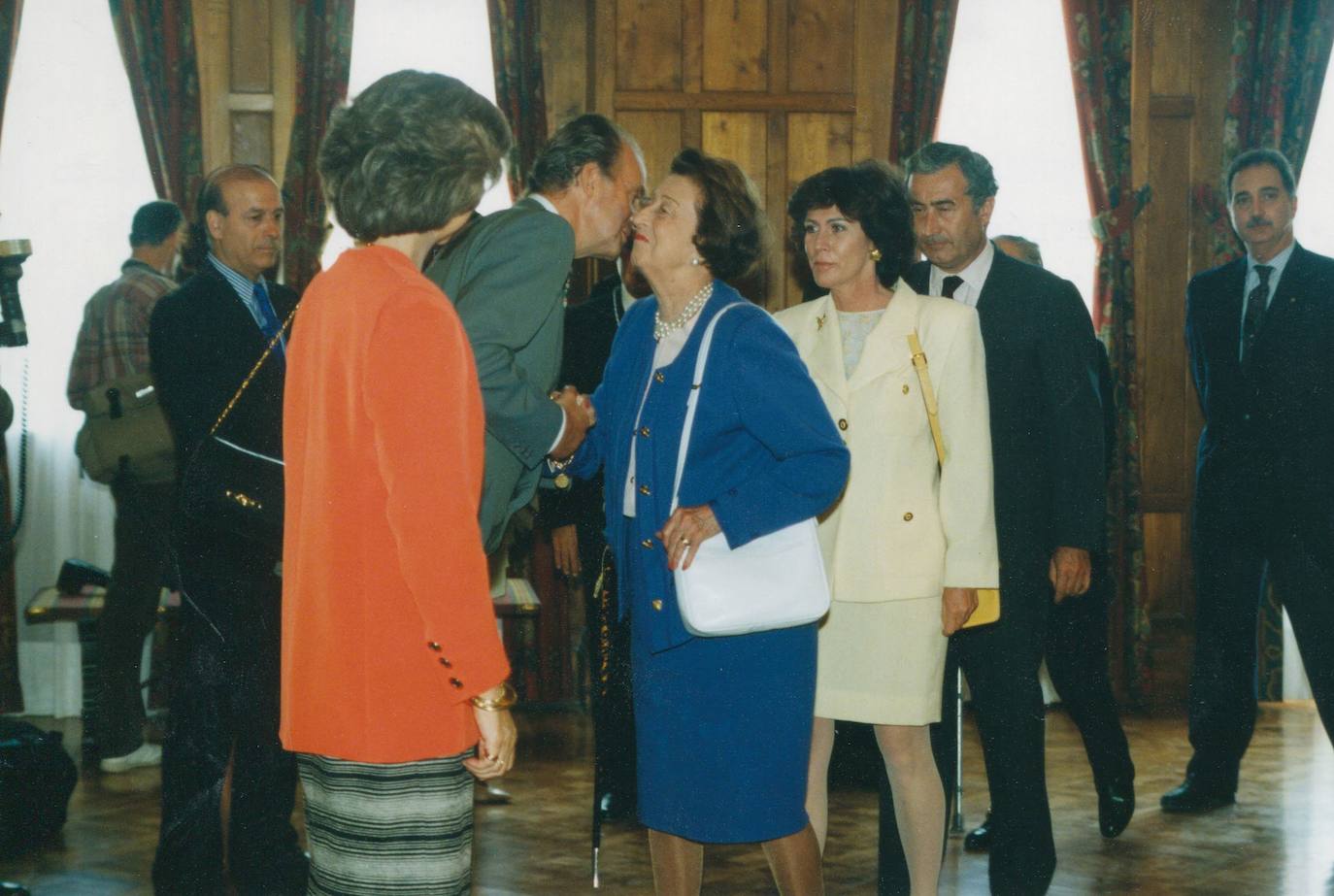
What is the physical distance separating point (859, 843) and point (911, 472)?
1.64 meters

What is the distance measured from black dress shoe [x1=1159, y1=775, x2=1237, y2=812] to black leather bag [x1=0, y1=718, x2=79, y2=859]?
11.5 ft

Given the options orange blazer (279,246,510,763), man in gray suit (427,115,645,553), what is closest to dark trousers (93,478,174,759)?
man in gray suit (427,115,645,553)

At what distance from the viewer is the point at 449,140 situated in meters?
2.14

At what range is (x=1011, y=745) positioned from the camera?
11.6ft

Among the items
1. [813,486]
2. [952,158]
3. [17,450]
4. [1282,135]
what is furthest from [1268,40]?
[17,450]

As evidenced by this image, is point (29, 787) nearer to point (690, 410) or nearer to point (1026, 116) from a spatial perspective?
point (690, 410)

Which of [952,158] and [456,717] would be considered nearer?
[456,717]

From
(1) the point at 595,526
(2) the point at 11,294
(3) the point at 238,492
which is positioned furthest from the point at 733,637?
(2) the point at 11,294

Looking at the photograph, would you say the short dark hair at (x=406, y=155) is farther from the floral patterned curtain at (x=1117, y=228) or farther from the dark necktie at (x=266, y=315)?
the floral patterned curtain at (x=1117, y=228)

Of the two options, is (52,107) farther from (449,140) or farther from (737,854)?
(449,140)

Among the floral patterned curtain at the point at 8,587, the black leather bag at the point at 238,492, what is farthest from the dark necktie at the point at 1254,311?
the floral patterned curtain at the point at 8,587

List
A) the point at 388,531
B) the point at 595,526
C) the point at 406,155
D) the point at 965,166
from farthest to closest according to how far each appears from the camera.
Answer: the point at 595,526 → the point at 965,166 → the point at 406,155 → the point at 388,531

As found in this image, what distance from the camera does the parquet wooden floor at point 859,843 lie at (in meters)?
4.03

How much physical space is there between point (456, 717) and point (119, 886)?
2.40m
